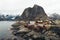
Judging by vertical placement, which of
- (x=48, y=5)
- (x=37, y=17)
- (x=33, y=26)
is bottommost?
(x=33, y=26)

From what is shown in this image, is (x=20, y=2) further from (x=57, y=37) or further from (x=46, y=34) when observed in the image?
(x=57, y=37)

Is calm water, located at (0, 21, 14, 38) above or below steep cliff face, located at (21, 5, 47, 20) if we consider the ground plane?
below

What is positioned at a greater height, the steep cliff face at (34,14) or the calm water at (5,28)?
the steep cliff face at (34,14)

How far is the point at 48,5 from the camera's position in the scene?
16.1 feet

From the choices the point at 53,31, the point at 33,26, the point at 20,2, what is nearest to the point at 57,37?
the point at 53,31

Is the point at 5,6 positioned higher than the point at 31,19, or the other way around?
the point at 5,6

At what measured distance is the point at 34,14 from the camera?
15.4 ft

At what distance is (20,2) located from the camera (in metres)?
4.93

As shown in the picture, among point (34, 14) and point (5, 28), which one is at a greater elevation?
point (34, 14)

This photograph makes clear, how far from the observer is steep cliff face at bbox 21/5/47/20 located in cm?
465

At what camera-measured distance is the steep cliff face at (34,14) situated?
465 centimetres

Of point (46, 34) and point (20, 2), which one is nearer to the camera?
point (46, 34)

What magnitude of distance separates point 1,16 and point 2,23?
0.97 ft

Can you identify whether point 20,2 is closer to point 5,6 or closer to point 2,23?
point 5,6
